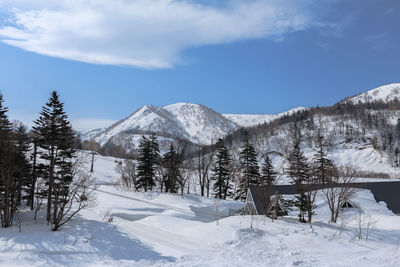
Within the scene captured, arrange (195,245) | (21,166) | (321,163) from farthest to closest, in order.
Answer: (321,163) < (21,166) < (195,245)

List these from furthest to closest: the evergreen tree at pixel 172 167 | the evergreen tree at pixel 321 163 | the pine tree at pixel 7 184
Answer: the evergreen tree at pixel 172 167 < the evergreen tree at pixel 321 163 < the pine tree at pixel 7 184

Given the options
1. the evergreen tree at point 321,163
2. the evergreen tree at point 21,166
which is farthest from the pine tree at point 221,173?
the evergreen tree at point 21,166

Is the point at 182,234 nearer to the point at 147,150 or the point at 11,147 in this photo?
the point at 11,147

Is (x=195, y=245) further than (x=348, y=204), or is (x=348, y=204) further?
(x=348, y=204)

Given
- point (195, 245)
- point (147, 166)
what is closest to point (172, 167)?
point (147, 166)

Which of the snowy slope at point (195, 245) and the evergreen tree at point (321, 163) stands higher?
the evergreen tree at point (321, 163)

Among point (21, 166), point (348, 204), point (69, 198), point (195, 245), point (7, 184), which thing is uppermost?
point (21, 166)

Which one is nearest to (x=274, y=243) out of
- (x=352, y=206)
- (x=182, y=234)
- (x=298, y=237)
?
(x=298, y=237)

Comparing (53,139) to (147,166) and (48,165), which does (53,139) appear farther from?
(147,166)

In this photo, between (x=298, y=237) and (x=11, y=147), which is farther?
(x=11, y=147)

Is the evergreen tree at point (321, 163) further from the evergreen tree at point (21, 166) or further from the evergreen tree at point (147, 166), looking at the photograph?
the evergreen tree at point (21, 166)

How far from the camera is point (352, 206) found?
1230 inches

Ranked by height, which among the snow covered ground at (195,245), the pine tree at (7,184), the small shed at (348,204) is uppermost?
the pine tree at (7,184)

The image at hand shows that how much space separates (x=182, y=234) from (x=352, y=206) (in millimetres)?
21452
